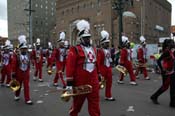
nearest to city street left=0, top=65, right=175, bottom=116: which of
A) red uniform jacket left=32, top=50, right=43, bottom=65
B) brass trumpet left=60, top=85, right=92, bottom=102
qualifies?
brass trumpet left=60, top=85, right=92, bottom=102

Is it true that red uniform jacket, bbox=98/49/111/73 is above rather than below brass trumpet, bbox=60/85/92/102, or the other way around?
above

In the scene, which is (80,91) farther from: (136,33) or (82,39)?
(136,33)

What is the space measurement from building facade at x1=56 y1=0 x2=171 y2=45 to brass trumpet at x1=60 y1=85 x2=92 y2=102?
56013mm

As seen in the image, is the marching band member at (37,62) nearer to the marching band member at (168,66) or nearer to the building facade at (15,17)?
the marching band member at (168,66)

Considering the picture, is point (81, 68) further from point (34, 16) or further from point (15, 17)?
point (15, 17)

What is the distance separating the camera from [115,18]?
2817 inches

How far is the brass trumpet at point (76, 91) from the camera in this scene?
6.30 meters

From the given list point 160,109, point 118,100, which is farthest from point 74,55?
point 118,100

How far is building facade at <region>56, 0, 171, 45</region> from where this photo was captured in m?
68.2

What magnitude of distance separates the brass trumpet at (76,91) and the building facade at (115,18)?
56.0 m

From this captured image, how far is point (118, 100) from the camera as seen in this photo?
10.4 meters

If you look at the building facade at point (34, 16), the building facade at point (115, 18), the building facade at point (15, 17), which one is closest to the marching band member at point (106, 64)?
the building facade at point (115, 18)

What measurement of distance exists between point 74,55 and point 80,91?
0.71 meters

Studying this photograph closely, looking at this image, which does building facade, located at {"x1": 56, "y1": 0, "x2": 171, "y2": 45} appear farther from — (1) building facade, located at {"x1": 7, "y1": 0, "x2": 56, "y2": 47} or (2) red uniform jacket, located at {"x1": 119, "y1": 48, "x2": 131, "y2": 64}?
(2) red uniform jacket, located at {"x1": 119, "y1": 48, "x2": 131, "y2": 64}
